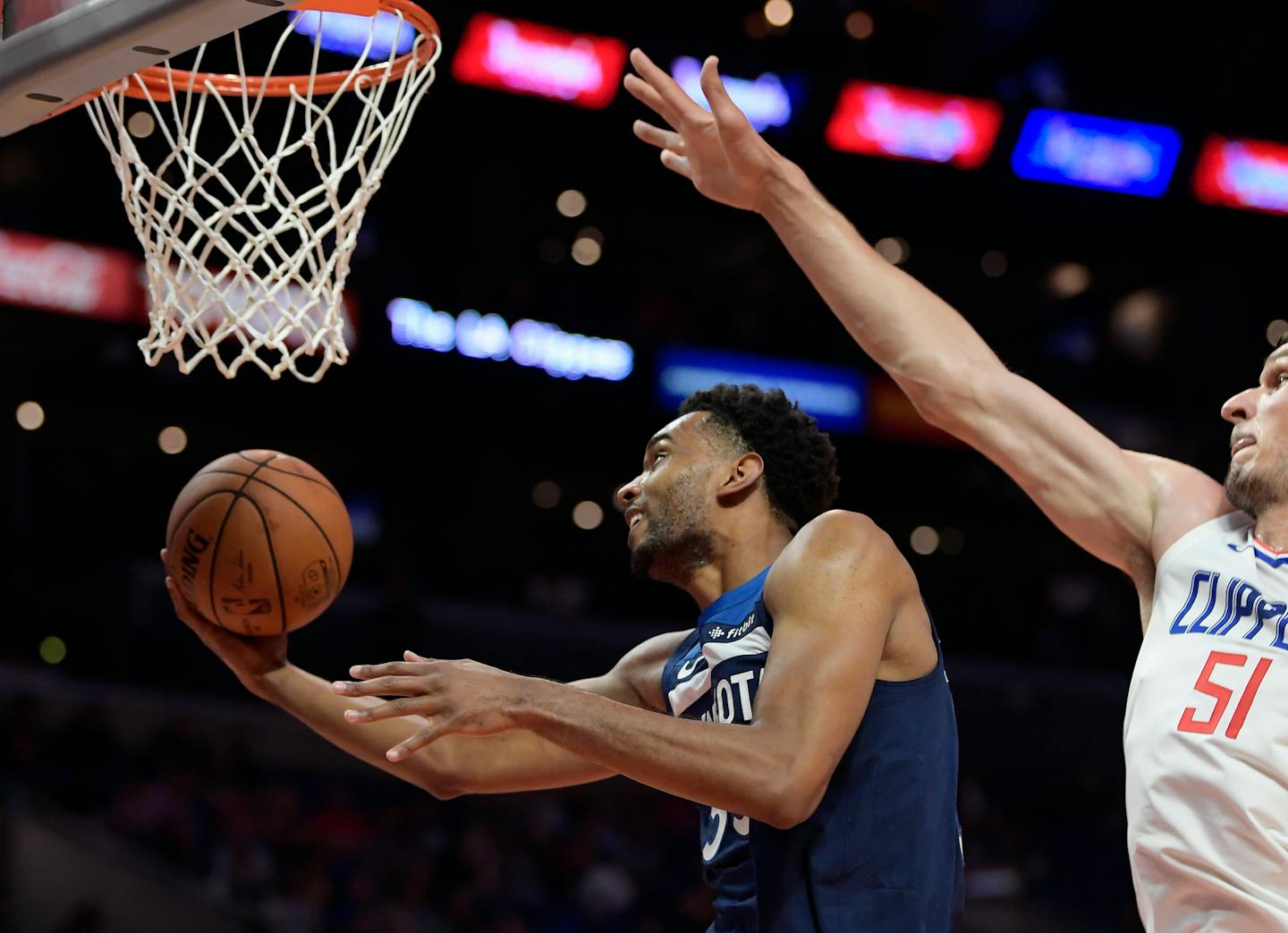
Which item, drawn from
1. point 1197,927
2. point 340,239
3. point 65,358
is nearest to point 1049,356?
point 65,358

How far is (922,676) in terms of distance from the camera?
2.81m

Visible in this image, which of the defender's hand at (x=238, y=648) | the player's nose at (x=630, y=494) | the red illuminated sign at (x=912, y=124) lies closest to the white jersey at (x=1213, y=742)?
the player's nose at (x=630, y=494)

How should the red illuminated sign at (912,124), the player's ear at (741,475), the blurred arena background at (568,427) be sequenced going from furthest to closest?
the red illuminated sign at (912,124) < the blurred arena background at (568,427) < the player's ear at (741,475)

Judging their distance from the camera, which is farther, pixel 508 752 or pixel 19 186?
pixel 19 186

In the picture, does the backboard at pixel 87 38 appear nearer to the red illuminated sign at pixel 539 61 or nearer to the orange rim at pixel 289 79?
the orange rim at pixel 289 79

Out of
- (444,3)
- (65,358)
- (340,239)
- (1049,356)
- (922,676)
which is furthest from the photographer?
(1049,356)

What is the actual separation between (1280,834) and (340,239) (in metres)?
2.54

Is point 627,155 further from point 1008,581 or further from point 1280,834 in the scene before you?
point 1280,834

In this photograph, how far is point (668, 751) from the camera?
2.34 metres

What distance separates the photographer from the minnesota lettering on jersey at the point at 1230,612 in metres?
2.26

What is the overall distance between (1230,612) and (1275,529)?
0.17 metres

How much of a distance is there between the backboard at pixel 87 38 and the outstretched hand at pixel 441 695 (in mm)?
1167

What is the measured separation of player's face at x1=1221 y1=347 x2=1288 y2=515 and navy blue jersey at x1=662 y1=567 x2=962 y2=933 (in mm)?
715

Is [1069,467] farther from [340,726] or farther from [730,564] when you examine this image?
[340,726]
